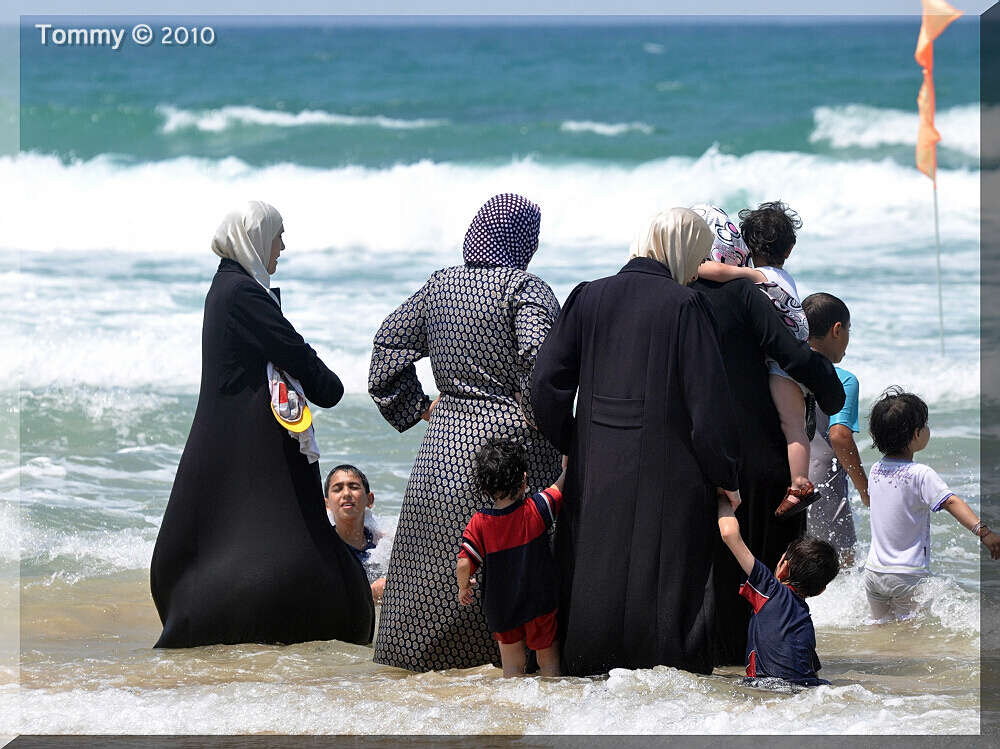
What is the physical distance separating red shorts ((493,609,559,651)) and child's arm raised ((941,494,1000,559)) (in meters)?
1.44

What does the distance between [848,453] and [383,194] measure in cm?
1323

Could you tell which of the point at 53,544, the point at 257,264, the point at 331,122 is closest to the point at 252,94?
the point at 331,122

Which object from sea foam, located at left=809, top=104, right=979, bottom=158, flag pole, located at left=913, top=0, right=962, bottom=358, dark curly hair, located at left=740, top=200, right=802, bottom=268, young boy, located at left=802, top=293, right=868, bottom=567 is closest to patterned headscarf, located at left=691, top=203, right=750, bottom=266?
dark curly hair, located at left=740, top=200, right=802, bottom=268

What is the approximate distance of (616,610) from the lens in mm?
3156

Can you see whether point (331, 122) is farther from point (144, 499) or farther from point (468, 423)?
point (468, 423)

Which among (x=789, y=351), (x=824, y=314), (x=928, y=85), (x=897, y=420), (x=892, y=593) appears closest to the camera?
(x=789, y=351)

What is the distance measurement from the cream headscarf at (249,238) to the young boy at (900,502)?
2145 mm

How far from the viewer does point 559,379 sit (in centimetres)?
322

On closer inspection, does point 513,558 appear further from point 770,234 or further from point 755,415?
point 770,234

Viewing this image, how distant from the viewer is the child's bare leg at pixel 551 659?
3.29 m

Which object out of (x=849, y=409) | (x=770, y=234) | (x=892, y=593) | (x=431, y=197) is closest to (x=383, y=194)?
(x=431, y=197)

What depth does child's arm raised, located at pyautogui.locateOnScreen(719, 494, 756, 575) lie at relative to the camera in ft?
10.2

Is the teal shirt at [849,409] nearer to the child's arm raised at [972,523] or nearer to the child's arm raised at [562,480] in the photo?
the child's arm raised at [972,523]

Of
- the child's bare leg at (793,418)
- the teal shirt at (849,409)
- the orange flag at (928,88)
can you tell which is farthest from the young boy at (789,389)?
the orange flag at (928,88)
